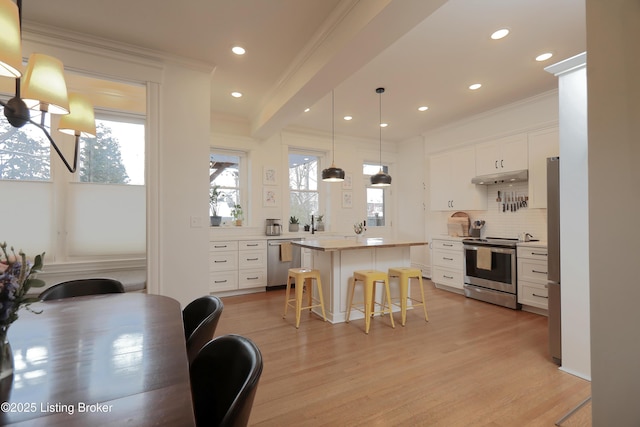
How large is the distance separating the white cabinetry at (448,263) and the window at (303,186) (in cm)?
234

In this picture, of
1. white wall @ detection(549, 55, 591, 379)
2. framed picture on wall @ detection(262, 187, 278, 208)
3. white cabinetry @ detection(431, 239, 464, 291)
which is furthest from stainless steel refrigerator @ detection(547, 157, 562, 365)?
framed picture on wall @ detection(262, 187, 278, 208)

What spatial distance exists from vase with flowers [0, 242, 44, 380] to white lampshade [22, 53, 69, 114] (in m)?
0.83

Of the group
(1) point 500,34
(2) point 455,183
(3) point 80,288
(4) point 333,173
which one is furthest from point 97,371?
(2) point 455,183

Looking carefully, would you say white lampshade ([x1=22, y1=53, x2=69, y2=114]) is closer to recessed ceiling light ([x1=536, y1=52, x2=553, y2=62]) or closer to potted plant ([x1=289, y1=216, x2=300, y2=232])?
recessed ceiling light ([x1=536, y1=52, x2=553, y2=62])

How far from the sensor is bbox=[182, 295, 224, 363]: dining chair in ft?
4.74

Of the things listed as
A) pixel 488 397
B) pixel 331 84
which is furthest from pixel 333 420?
pixel 331 84

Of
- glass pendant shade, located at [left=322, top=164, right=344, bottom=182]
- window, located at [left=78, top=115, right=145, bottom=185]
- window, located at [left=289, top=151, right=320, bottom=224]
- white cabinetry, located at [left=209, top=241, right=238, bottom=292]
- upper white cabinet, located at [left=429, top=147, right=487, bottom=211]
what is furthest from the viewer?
window, located at [left=289, top=151, right=320, bottom=224]

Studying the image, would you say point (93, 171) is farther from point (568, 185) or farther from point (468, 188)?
point (468, 188)

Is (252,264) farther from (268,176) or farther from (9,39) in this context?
(9,39)

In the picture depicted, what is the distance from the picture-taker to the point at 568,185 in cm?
234

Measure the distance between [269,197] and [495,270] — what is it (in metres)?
3.71

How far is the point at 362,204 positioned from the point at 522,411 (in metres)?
4.64

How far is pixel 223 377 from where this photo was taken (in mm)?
1063

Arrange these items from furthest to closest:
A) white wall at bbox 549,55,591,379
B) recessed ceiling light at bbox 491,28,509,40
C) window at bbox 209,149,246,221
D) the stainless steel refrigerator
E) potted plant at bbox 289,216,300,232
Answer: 1. potted plant at bbox 289,216,300,232
2. window at bbox 209,149,246,221
3. recessed ceiling light at bbox 491,28,509,40
4. the stainless steel refrigerator
5. white wall at bbox 549,55,591,379
